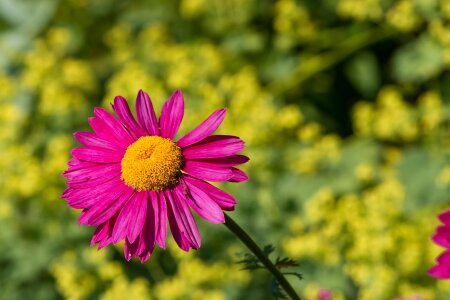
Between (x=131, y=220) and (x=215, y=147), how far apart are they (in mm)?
163

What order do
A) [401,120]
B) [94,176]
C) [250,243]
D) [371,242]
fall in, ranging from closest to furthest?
1. [250,243]
2. [94,176]
3. [371,242]
4. [401,120]

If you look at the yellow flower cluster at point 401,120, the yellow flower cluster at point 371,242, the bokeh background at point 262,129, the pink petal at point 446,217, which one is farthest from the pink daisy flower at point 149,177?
the yellow flower cluster at point 401,120

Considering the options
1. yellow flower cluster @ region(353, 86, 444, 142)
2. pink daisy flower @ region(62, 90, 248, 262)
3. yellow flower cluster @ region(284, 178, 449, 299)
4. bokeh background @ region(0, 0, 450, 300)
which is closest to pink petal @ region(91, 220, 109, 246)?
→ pink daisy flower @ region(62, 90, 248, 262)

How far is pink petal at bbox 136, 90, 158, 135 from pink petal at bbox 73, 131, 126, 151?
0.17 feet

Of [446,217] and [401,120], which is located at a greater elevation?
[401,120]

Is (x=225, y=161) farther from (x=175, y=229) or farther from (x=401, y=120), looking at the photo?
(x=401, y=120)

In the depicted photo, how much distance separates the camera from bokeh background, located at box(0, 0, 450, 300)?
98.4 inches

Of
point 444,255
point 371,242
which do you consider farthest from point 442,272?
point 371,242

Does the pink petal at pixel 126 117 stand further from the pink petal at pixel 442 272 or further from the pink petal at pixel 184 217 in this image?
the pink petal at pixel 442 272

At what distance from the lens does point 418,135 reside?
10.3 ft

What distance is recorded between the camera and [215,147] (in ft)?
3.67

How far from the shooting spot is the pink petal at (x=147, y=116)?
1148 millimetres

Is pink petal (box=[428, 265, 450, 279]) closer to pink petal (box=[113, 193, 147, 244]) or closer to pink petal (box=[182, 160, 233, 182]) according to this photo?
pink petal (box=[182, 160, 233, 182])

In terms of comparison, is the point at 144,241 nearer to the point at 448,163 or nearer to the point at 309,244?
the point at 309,244
